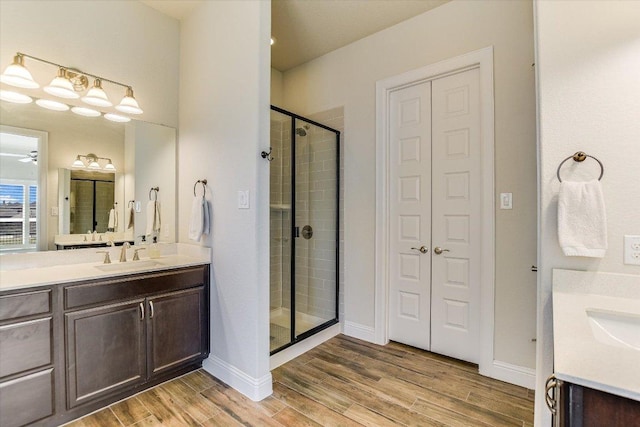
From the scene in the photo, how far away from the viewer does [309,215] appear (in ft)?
9.86

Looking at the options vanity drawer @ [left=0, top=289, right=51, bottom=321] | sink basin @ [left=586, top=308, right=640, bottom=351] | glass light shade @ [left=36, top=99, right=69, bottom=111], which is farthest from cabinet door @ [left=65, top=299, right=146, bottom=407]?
sink basin @ [left=586, top=308, right=640, bottom=351]

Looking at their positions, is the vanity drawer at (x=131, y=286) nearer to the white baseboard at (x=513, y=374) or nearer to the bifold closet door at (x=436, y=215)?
the bifold closet door at (x=436, y=215)

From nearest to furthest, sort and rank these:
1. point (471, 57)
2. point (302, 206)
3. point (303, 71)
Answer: point (471, 57)
point (302, 206)
point (303, 71)

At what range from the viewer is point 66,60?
7.11 feet

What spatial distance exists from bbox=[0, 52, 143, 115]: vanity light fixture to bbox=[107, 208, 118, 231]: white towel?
0.75 metres

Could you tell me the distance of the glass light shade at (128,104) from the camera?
234cm

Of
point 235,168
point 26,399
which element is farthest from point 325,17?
point 26,399

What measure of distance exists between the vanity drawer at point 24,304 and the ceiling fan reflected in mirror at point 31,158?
3.20ft

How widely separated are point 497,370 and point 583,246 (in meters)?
1.40

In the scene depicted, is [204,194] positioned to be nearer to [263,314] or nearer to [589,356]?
[263,314]

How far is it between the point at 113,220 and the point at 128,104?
3.02 ft

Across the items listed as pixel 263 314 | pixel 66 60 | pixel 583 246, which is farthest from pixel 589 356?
pixel 66 60

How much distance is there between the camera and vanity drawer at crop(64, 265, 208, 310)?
1.76m

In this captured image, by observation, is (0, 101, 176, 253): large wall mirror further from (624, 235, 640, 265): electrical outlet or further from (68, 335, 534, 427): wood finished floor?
(624, 235, 640, 265): electrical outlet
